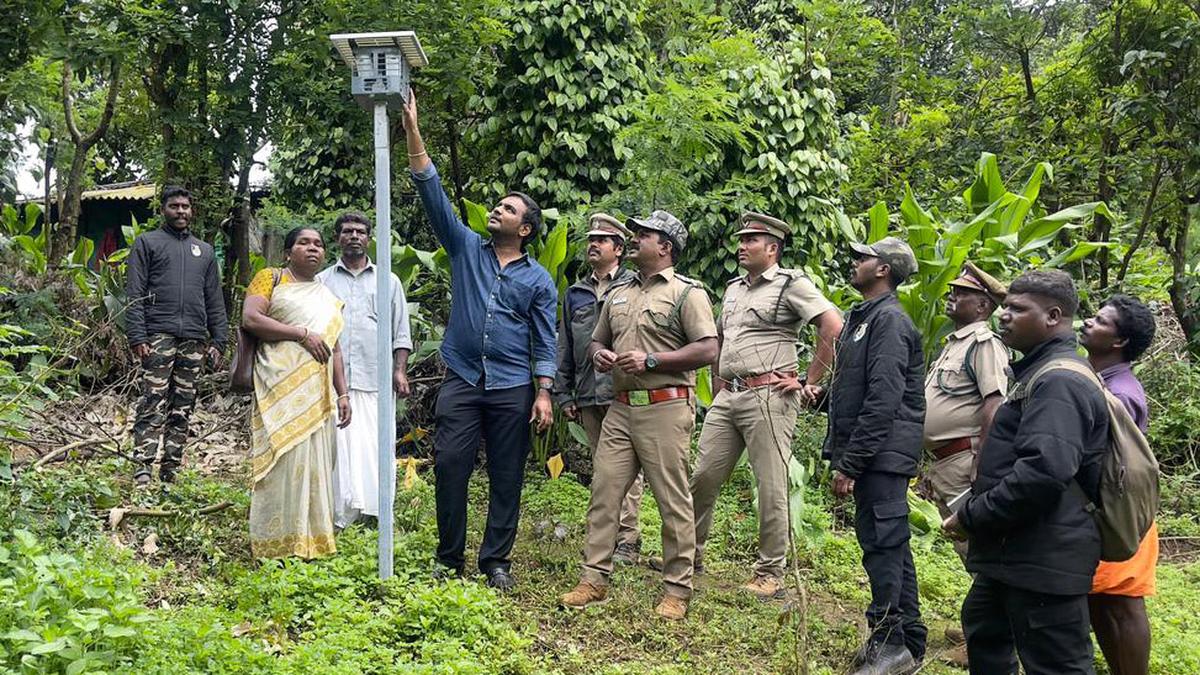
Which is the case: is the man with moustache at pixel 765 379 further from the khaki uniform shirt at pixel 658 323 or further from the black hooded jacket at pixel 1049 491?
the black hooded jacket at pixel 1049 491

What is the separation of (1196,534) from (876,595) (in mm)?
4405

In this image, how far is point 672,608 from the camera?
15.2ft

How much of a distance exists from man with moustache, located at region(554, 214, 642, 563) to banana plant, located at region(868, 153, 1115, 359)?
2089 millimetres

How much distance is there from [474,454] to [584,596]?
87 cm

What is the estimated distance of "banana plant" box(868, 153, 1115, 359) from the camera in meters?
→ 6.52

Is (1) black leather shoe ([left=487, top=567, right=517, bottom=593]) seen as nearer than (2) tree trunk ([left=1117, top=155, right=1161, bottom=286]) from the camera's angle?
Yes

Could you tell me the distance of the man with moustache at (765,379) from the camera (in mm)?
5031

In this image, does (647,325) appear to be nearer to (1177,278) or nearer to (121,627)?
(121,627)

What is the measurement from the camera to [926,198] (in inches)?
398

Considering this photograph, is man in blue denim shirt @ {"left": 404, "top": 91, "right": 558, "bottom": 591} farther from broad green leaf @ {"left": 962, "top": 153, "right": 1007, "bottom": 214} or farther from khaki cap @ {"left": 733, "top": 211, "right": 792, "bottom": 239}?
broad green leaf @ {"left": 962, "top": 153, "right": 1007, "bottom": 214}

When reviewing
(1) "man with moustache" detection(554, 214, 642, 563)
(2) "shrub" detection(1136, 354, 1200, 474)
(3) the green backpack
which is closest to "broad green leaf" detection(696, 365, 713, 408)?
(1) "man with moustache" detection(554, 214, 642, 563)

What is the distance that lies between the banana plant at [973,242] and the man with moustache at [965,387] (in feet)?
6.84

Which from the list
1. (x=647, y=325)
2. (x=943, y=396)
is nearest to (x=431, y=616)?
(x=647, y=325)

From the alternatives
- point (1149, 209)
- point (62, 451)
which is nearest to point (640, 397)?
point (62, 451)
